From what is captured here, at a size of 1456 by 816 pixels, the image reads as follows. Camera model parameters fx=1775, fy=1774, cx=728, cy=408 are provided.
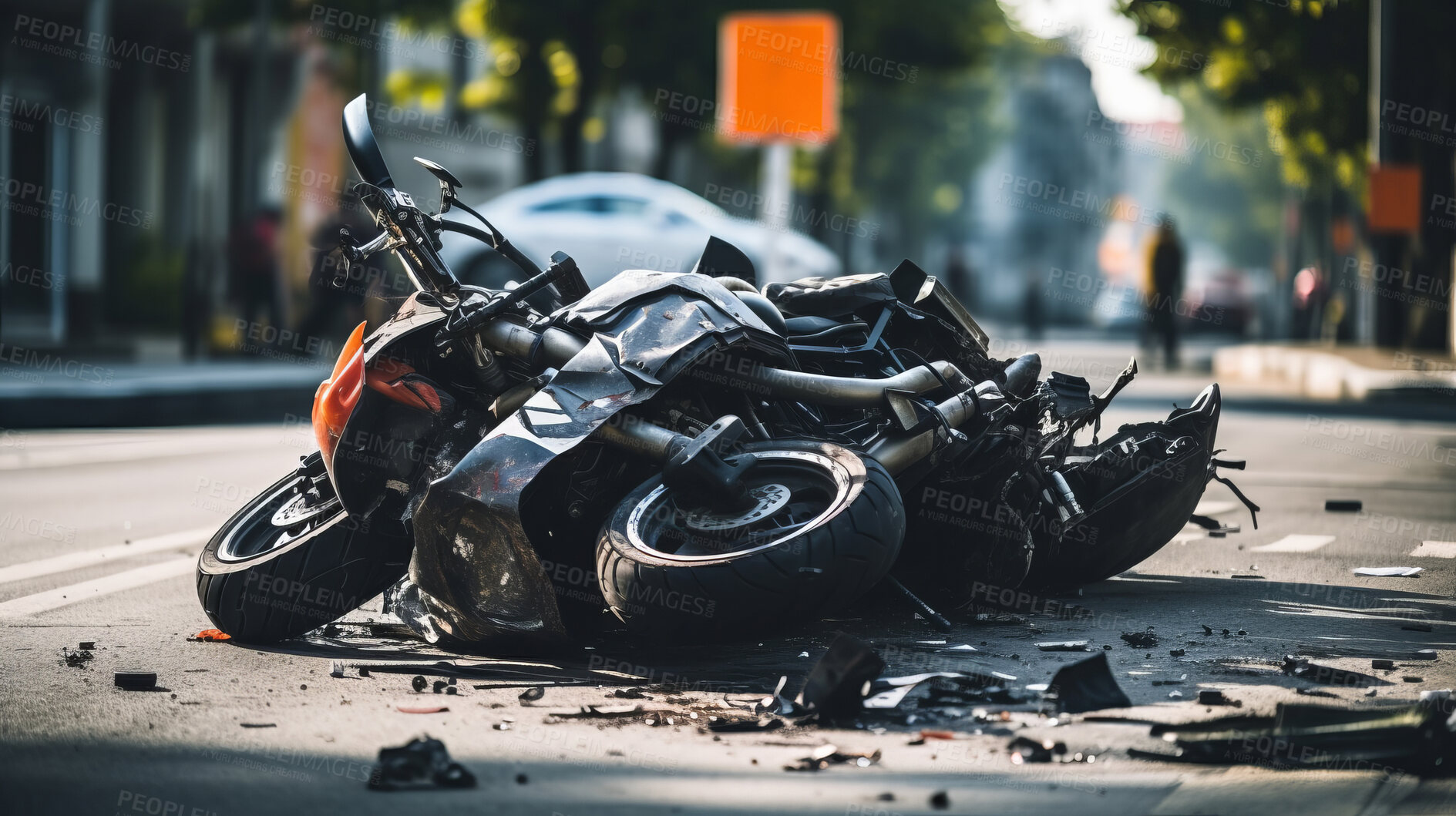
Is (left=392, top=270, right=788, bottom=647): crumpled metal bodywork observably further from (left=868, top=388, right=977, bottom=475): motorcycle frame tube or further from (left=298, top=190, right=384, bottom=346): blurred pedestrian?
(left=298, top=190, right=384, bottom=346): blurred pedestrian

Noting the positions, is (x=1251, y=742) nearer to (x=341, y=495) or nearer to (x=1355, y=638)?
(x=1355, y=638)

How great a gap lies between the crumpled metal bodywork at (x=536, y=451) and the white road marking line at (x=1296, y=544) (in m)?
3.26

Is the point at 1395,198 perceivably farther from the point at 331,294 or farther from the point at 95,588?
the point at 95,588

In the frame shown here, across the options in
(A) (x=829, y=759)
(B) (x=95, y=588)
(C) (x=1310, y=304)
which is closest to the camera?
(A) (x=829, y=759)

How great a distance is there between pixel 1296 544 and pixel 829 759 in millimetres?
4711

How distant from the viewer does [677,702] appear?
466cm

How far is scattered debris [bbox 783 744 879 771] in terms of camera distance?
3971 mm

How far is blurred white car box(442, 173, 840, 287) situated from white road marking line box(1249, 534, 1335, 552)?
500 inches

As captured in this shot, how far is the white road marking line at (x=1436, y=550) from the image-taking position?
25.2ft

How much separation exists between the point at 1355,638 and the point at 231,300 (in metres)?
22.4

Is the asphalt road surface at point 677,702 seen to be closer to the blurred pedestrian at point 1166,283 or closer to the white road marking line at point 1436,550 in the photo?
the white road marking line at point 1436,550

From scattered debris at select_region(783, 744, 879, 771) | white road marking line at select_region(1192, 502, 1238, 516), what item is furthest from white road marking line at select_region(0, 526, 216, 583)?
white road marking line at select_region(1192, 502, 1238, 516)

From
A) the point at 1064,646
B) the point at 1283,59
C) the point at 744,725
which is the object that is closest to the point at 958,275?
the point at 1283,59

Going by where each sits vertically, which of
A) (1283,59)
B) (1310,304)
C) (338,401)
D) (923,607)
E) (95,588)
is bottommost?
(95,588)
